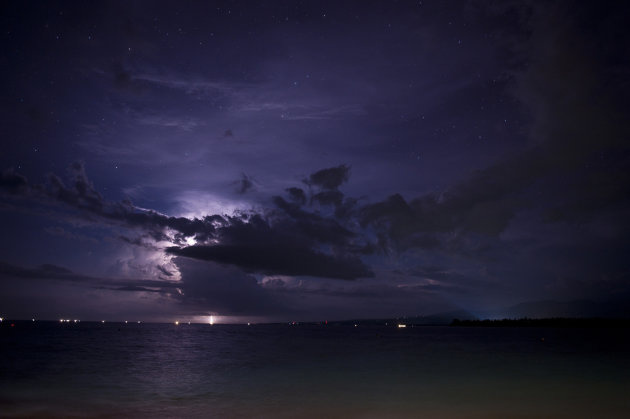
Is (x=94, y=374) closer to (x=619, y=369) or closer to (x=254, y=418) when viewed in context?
(x=254, y=418)

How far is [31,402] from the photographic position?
25984 millimetres

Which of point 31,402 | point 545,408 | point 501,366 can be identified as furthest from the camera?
point 501,366

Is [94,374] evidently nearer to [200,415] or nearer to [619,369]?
[200,415]

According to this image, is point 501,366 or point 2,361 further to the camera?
point 2,361

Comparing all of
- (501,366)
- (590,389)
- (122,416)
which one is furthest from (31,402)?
(501,366)

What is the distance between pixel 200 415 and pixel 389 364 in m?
30.5

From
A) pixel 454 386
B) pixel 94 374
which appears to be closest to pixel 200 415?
pixel 454 386

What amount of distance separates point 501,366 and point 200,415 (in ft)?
116

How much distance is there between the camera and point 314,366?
47.0m

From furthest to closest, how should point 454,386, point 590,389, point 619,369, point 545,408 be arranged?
point 619,369 → point 454,386 → point 590,389 → point 545,408

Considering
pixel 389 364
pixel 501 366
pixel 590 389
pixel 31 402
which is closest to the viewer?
pixel 31 402

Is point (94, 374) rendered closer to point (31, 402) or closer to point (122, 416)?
point (31, 402)

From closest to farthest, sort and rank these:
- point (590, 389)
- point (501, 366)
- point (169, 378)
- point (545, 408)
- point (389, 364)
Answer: point (545, 408) < point (590, 389) < point (169, 378) < point (501, 366) < point (389, 364)

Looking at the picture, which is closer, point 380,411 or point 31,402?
point 380,411
